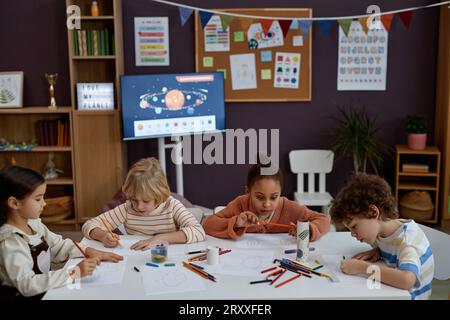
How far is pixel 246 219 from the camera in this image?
2.31 m

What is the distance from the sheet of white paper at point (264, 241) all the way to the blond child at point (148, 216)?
18cm

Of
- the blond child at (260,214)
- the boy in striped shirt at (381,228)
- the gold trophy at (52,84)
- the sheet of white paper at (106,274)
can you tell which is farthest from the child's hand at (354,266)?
the gold trophy at (52,84)

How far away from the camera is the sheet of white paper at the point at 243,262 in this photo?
6.47ft

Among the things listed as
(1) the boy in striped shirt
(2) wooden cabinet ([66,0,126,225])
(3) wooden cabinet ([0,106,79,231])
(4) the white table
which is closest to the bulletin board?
(2) wooden cabinet ([66,0,126,225])

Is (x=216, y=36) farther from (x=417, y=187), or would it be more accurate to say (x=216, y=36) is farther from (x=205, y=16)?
(x=417, y=187)

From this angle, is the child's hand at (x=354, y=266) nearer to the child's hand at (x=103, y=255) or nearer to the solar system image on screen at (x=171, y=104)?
the child's hand at (x=103, y=255)

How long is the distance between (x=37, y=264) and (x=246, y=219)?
0.83 meters

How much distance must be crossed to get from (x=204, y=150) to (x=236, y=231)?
260cm

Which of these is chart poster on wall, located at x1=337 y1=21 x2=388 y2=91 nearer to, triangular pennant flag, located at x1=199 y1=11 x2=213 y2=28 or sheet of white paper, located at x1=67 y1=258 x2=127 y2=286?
triangular pennant flag, located at x1=199 y1=11 x2=213 y2=28

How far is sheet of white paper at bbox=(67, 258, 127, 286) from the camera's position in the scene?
1874 millimetres

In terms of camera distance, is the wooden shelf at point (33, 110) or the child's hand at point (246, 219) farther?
the wooden shelf at point (33, 110)

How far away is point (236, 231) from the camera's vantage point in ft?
7.72

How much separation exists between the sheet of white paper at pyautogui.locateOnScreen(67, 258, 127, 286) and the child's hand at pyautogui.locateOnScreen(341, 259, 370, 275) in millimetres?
765

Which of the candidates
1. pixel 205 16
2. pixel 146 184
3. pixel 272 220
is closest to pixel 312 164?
pixel 205 16
